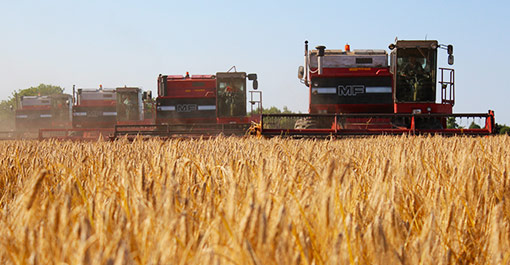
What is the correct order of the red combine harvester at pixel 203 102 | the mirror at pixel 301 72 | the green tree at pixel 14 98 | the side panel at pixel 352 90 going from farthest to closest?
the green tree at pixel 14 98
the red combine harvester at pixel 203 102
the mirror at pixel 301 72
the side panel at pixel 352 90

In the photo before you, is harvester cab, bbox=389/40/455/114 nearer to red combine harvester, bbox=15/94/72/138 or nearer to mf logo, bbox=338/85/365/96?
mf logo, bbox=338/85/365/96

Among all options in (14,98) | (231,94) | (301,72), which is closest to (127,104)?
(231,94)

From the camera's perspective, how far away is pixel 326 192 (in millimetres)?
1418

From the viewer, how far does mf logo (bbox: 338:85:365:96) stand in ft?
44.0

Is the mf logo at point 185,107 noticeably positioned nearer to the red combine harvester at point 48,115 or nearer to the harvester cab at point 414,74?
the harvester cab at point 414,74

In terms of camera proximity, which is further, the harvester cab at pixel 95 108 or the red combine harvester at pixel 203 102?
the harvester cab at pixel 95 108

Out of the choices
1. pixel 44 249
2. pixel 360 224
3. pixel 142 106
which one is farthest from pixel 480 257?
pixel 142 106

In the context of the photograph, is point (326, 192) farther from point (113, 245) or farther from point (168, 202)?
point (113, 245)

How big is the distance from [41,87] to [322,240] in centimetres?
10082

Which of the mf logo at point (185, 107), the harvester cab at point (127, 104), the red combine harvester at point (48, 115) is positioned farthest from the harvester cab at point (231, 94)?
the red combine harvester at point (48, 115)

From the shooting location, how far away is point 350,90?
44.0 ft

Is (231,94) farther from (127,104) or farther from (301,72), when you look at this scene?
(127,104)

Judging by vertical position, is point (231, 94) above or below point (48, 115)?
above

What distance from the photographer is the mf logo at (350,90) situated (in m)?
13.4
